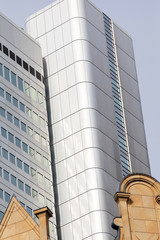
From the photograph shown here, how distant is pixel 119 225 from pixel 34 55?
11999 centimetres

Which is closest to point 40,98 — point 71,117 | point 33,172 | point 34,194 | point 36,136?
point 71,117

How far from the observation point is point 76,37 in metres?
156

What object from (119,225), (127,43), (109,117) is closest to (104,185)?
(109,117)

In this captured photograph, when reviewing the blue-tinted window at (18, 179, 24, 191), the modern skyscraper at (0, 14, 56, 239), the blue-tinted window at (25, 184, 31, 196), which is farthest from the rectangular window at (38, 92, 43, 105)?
the blue-tinted window at (18, 179, 24, 191)

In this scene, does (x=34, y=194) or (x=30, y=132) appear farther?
(x=30, y=132)

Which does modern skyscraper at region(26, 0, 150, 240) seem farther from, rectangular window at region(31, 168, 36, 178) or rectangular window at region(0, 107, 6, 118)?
rectangular window at region(0, 107, 6, 118)

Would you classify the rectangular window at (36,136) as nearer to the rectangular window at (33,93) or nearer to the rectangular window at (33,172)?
the rectangular window at (33,93)

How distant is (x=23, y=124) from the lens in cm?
14188

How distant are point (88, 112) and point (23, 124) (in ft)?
37.3

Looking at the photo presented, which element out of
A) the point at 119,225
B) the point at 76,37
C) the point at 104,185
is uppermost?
the point at 76,37

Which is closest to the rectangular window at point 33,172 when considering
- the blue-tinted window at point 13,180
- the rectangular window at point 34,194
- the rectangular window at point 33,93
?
the rectangular window at point 34,194

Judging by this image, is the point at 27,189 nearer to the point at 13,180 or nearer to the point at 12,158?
the point at 13,180

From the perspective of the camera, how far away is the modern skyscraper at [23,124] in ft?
433

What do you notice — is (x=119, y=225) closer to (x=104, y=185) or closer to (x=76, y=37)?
(x=104, y=185)
